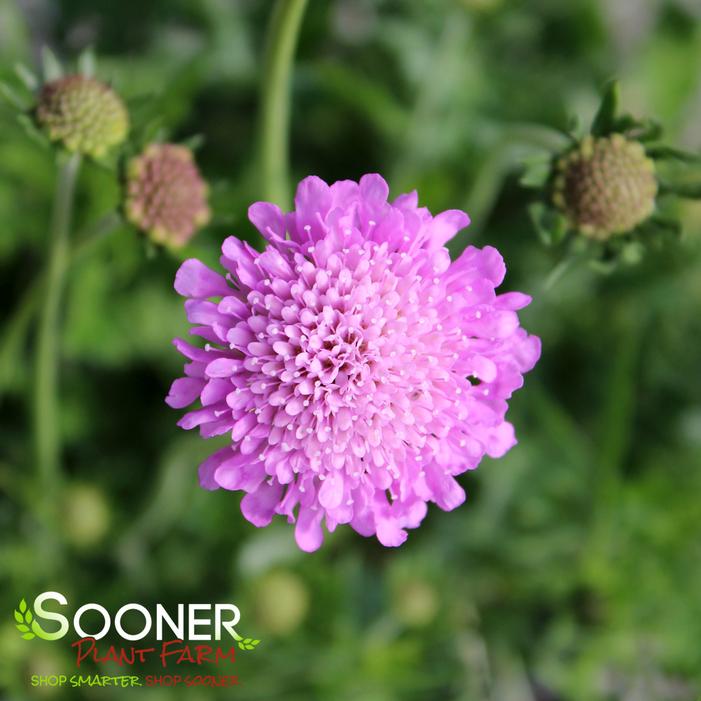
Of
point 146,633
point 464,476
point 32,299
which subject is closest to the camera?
point 32,299

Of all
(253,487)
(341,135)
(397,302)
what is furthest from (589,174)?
(341,135)

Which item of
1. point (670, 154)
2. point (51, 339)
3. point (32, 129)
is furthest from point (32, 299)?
point (670, 154)

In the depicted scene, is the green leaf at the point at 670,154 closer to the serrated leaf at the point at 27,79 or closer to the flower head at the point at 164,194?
the flower head at the point at 164,194

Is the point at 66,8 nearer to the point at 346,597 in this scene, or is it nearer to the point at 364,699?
the point at 346,597

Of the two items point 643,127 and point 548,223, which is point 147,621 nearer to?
point 548,223

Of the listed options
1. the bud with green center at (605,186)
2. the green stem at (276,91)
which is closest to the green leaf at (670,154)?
the bud with green center at (605,186)

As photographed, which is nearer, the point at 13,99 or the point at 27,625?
the point at 13,99
